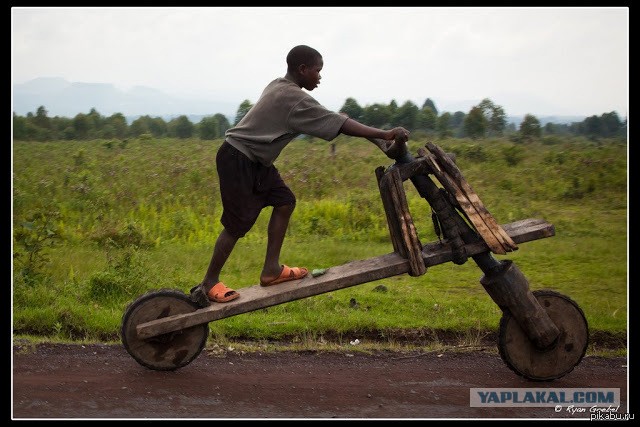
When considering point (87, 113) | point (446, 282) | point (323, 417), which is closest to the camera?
point (323, 417)

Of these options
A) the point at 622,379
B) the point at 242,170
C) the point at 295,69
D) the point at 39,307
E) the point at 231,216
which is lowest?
the point at 622,379

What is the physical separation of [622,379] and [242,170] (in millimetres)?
2743

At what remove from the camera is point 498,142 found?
14.8 m

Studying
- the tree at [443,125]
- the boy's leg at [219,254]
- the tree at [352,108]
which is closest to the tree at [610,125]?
the tree at [443,125]

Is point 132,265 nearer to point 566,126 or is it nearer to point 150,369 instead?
point 150,369

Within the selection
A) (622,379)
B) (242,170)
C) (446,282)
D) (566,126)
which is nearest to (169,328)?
(242,170)

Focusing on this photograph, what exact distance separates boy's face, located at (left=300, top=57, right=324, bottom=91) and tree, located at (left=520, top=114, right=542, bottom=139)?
38.7 feet

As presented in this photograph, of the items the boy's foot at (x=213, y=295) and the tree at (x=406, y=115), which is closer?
the boy's foot at (x=213, y=295)

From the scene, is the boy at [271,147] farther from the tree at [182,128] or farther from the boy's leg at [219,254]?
the tree at [182,128]

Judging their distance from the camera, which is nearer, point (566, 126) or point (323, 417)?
point (323, 417)

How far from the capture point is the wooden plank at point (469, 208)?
4223 millimetres

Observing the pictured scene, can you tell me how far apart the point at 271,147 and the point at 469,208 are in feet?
3.99

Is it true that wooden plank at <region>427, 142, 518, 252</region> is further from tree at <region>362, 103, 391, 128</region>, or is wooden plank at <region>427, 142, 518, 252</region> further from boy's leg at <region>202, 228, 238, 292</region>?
tree at <region>362, 103, 391, 128</region>

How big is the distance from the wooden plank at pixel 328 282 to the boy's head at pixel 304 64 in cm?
115
